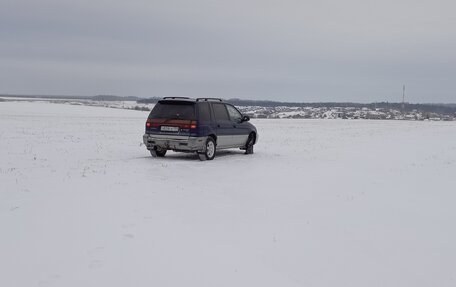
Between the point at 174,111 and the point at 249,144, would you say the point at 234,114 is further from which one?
the point at 174,111

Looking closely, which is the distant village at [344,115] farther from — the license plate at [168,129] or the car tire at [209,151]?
the license plate at [168,129]

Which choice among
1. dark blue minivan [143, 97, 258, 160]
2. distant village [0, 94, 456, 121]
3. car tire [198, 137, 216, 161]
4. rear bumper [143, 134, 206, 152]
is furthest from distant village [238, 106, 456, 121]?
rear bumper [143, 134, 206, 152]

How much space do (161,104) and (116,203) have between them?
25.8 feet

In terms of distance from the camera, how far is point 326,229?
24.1ft

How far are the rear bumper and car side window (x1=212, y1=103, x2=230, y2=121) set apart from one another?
141cm

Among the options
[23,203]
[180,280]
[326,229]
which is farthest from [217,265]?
[23,203]

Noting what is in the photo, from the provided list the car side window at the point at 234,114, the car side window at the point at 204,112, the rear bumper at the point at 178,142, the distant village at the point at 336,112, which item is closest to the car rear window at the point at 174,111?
the car side window at the point at 204,112

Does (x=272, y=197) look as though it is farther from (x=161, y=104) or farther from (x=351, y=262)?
(x=161, y=104)

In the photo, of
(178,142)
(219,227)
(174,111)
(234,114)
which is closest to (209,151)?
(178,142)

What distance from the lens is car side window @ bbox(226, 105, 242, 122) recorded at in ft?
57.6

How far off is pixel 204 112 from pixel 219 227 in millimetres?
8848

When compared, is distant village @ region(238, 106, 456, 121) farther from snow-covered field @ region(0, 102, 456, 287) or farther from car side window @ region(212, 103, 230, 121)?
snow-covered field @ region(0, 102, 456, 287)

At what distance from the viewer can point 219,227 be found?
7164 mm

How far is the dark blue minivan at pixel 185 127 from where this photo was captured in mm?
15203
